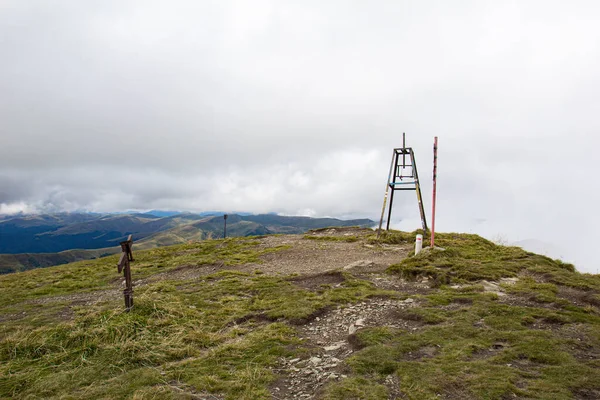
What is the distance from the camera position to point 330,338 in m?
10.2

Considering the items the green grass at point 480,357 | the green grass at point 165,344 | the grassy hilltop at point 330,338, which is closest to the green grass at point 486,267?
the grassy hilltop at point 330,338

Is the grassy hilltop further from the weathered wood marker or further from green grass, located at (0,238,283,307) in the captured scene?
green grass, located at (0,238,283,307)

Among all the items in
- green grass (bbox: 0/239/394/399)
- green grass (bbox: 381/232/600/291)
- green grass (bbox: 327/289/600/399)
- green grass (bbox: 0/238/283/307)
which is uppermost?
green grass (bbox: 381/232/600/291)

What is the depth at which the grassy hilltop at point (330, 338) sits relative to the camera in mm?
7227

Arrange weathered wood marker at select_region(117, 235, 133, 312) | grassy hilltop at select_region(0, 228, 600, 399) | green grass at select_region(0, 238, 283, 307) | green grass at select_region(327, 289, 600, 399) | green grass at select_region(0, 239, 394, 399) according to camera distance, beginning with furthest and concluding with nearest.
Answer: green grass at select_region(0, 238, 283, 307) < weathered wood marker at select_region(117, 235, 133, 312) < green grass at select_region(0, 239, 394, 399) < grassy hilltop at select_region(0, 228, 600, 399) < green grass at select_region(327, 289, 600, 399)

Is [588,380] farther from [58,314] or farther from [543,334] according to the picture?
[58,314]

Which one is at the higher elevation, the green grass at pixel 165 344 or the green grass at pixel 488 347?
the green grass at pixel 488 347

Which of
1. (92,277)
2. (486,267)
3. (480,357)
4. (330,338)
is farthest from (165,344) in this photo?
(92,277)

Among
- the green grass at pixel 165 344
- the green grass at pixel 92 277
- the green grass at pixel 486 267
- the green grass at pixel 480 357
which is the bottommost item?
the green grass at pixel 92 277

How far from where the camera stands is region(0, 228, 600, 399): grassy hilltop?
723 cm

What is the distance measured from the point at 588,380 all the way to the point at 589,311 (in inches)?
221

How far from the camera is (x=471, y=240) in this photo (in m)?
28.8

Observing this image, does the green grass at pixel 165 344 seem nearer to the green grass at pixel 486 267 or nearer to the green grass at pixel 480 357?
the green grass at pixel 480 357

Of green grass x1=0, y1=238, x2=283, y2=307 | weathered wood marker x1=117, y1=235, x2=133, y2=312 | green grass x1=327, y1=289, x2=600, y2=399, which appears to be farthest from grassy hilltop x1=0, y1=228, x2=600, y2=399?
green grass x1=0, y1=238, x2=283, y2=307
